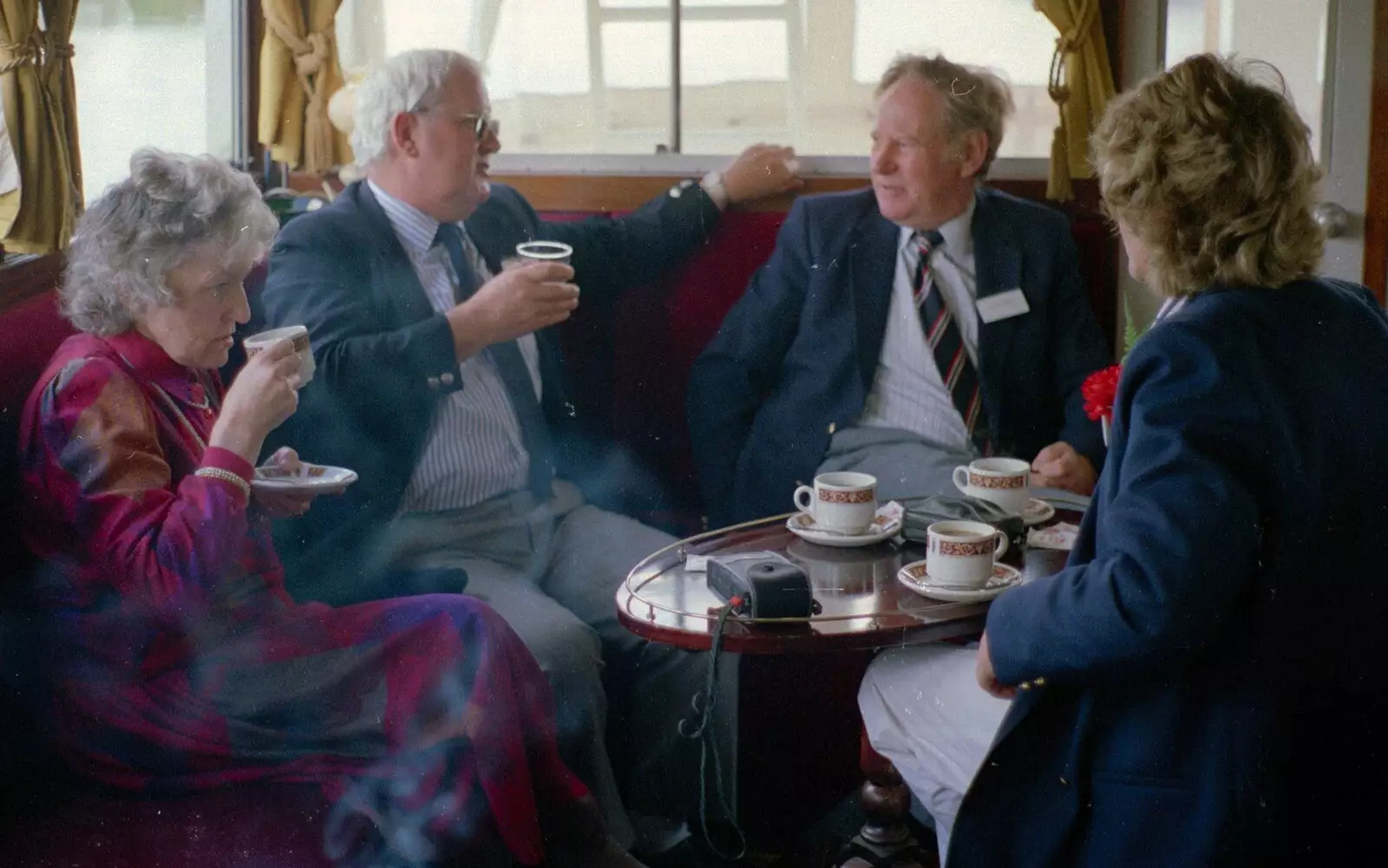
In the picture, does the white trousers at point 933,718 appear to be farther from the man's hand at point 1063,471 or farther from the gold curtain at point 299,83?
the gold curtain at point 299,83

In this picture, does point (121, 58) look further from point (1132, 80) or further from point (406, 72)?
point (1132, 80)

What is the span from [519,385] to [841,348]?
28.3 inches

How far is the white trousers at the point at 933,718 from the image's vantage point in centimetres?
196

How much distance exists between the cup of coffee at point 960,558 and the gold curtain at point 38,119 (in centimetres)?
149

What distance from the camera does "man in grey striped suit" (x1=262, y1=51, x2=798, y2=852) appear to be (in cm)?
262

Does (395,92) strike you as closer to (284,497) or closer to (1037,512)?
(284,497)

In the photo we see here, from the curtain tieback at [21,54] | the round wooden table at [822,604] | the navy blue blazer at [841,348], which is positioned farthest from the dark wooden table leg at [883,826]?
the curtain tieback at [21,54]

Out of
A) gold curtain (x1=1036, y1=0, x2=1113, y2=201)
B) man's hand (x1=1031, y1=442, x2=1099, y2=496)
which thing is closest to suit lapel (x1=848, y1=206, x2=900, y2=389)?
man's hand (x1=1031, y1=442, x2=1099, y2=496)

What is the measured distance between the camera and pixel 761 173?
346cm

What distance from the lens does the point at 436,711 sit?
2.06m

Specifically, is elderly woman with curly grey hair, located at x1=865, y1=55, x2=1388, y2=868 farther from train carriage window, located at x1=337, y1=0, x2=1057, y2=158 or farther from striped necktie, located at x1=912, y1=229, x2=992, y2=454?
train carriage window, located at x1=337, y1=0, x2=1057, y2=158

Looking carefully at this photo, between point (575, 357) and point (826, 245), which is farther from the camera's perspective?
point (575, 357)

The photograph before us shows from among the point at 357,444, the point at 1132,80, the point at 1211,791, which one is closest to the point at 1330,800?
the point at 1211,791

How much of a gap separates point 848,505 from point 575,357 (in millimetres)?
1356
